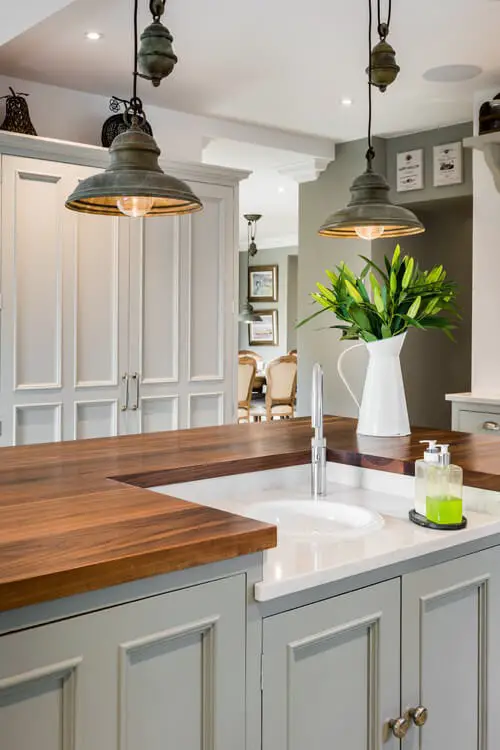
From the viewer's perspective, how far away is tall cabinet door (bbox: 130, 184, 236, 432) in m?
4.02

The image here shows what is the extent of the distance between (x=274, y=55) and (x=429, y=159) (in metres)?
1.78

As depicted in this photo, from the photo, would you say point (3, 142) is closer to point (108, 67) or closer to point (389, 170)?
point (108, 67)

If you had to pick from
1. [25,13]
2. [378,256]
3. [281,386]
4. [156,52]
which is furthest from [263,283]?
[156,52]

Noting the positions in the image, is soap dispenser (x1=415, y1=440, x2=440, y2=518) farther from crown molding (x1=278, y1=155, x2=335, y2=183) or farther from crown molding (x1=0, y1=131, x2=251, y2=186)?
crown molding (x1=278, y1=155, x2=335, y2=183)

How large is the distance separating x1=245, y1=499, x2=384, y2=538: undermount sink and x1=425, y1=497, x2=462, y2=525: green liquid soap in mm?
133

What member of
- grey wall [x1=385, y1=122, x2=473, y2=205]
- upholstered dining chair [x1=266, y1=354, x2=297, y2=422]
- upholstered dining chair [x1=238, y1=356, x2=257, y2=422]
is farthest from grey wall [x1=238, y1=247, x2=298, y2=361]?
A: grey wall [x1=385, y1=122, x2=473, y2=205]

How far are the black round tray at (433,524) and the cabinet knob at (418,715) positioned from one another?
338mm

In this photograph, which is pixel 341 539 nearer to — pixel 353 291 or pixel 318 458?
pixel 318 458

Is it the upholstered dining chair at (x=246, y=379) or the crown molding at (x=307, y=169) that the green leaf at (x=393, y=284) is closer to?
the crown molding at (x=307, y=169)

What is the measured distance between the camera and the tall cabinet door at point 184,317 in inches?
158

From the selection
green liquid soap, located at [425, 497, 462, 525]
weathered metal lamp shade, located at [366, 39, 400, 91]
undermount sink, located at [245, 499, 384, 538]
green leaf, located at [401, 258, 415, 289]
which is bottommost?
undermount sink, located at [245, 499, 384, 538]

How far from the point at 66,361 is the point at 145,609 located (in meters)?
2.78

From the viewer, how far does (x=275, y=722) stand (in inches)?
48.7

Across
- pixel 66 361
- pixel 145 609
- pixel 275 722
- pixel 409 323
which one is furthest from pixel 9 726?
pixel 66 361
